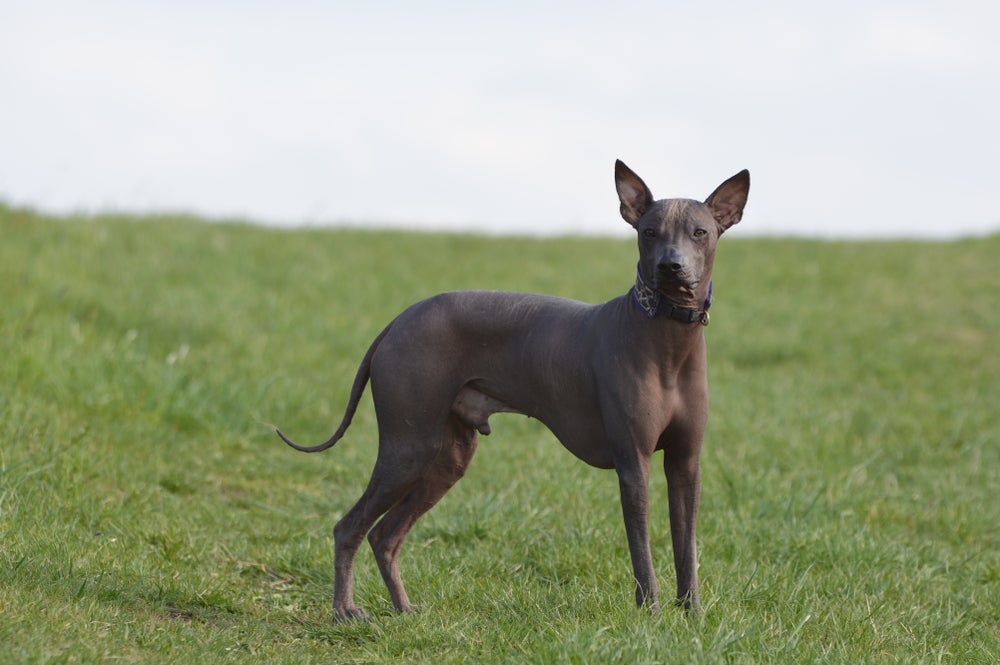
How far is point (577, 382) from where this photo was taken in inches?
168

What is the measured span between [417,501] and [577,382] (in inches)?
38.9

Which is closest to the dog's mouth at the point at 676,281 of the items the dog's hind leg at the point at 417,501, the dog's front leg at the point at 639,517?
the dog's front leg at the point at 639,517

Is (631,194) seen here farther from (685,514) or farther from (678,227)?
(685,514)

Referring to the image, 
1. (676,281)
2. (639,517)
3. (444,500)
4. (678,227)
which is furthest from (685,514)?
(444,500)

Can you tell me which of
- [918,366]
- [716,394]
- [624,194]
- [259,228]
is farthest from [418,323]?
[259,228]

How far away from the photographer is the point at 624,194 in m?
4.15

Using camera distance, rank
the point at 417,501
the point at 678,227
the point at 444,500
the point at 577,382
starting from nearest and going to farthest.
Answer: the point at 678,227 < the point at 577,382 < the point at 417,501 < the point at 444,500

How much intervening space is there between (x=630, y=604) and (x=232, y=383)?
4726 mm

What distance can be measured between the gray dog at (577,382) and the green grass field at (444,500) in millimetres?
380

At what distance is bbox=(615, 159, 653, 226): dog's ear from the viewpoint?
4.12m

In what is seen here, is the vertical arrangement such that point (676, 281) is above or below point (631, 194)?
below

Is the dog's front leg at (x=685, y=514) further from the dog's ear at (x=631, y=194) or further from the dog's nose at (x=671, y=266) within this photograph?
the dog's ear at (x=631, y=194)

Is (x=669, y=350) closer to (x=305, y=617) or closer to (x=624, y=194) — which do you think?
(x=624, y=194)

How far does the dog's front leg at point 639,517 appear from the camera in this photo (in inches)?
162
